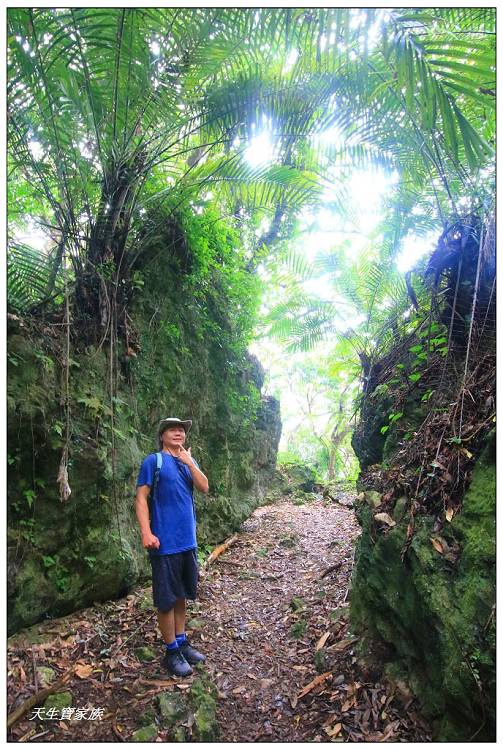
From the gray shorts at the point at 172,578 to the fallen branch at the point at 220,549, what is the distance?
1.72 metres

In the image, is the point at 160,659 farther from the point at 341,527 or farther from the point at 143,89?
the point at 143,89

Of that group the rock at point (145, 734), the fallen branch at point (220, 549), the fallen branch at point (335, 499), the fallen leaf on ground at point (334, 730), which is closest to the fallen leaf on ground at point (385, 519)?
the fallen leaf on ground at point (334, 730)

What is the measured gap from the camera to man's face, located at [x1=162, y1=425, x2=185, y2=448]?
8.98 feet

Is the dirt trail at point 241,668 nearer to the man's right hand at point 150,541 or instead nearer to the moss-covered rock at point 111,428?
the moss-covered rock at point 111,428

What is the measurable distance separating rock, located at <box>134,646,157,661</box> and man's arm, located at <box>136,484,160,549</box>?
0.80 metres

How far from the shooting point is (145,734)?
1945 mm

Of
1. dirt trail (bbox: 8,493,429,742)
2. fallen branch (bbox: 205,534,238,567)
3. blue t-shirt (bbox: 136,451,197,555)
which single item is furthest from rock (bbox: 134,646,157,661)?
A: fallen branch (bbox: 205,534,238,567)

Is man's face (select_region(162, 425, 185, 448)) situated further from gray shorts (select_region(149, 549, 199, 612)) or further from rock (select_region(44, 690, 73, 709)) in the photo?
rock (select_region(44, 690, 73, 709))

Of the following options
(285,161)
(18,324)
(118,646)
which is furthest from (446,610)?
(285,161)

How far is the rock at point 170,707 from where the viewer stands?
6.80ft

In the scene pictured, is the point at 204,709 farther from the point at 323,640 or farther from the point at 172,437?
the point at 172,437

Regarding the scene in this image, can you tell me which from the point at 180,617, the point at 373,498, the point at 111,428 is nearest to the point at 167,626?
the point at 180,617

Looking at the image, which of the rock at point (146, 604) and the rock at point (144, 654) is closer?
the rock at point (144, 654)

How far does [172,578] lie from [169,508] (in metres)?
0.46
